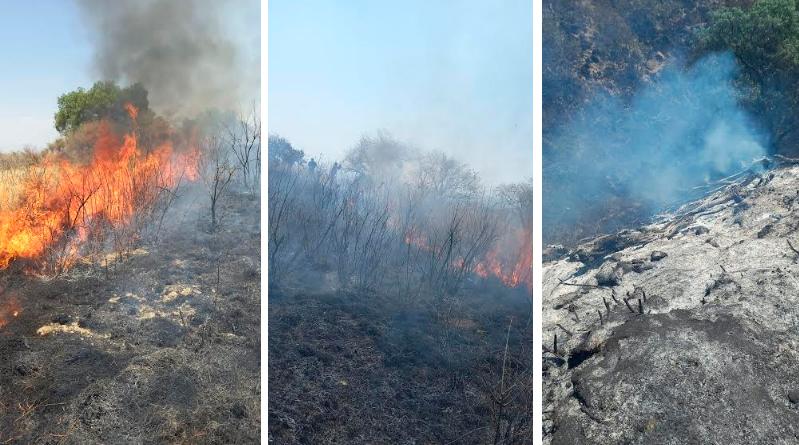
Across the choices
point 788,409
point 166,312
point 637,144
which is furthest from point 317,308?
point 788,409

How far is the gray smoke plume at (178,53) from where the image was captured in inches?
227

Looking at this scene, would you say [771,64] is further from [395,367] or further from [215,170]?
[215,170]

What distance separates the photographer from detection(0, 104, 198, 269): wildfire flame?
542cm

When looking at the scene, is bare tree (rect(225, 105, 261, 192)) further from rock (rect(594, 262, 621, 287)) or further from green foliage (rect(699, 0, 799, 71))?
green foliage (rect(699, 0, 799, 71))

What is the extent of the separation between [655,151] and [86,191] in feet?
17.1

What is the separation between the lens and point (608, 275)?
564 centimetres

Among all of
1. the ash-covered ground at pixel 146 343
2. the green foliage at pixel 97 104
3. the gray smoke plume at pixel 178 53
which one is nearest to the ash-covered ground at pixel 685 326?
the ash-covered ground at pixel 146 343

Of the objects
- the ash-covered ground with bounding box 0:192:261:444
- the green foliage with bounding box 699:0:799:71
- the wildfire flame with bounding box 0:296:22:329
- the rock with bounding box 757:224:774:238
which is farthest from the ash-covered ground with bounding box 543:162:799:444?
the wildfire flame with bounding box 0:296:22:329

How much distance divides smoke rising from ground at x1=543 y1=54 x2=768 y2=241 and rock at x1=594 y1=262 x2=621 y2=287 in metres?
0.35

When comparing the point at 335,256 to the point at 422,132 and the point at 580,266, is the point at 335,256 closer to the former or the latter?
the point at 422,132

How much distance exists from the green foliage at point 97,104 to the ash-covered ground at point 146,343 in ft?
3.47

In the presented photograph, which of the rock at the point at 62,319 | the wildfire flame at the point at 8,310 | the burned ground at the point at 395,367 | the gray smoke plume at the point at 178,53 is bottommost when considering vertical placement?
the burned ground at the point at 395,367

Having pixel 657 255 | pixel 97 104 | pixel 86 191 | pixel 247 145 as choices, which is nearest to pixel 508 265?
pixel 657 255

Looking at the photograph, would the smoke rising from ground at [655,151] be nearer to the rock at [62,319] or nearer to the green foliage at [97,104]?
the green foliage at [97,104]
